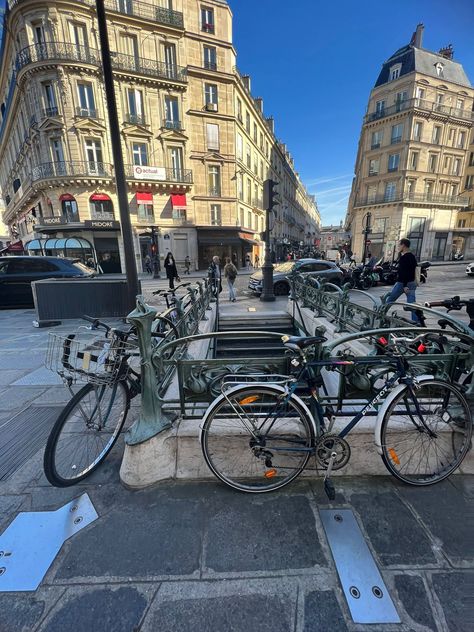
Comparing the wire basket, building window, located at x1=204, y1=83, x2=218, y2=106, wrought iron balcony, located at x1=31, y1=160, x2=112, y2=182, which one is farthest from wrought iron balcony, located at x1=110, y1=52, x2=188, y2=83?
the wire basket

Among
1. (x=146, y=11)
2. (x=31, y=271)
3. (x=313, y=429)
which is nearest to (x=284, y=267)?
(x=31, y=271)

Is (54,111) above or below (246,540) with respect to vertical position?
above

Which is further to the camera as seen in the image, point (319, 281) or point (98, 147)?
point (98, 147)

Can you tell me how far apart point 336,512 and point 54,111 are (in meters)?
29.6

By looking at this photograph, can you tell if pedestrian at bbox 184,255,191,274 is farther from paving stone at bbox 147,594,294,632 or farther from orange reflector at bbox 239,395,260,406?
paving stone at bbox 147,594,294,632

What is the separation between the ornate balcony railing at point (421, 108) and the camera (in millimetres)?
32094

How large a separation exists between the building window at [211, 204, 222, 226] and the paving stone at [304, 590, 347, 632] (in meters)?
27.7

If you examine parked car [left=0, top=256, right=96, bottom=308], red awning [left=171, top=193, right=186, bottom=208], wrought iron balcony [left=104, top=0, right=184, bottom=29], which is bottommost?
parked car [left=0, top=256, right=96, bottom=308]

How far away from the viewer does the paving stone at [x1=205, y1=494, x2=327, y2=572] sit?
5.53ft

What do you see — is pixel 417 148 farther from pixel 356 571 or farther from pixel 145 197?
pixel 356 571

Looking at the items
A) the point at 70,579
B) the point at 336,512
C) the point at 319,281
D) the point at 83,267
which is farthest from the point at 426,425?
the point at 83,267

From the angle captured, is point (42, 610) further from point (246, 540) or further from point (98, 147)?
point (98, 147)

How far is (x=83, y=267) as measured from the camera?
8805 millimetres

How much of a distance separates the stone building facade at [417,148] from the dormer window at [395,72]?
20mm
